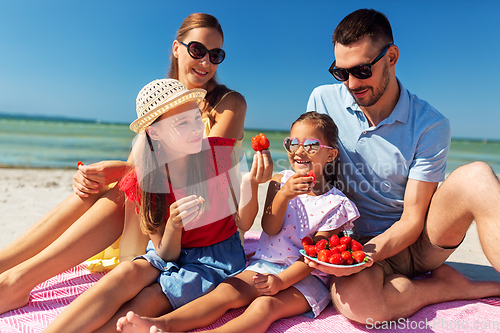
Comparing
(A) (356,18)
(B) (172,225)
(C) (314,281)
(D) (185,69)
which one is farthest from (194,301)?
(A) (356,18)

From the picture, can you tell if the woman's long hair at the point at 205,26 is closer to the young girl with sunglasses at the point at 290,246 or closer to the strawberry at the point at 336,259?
the young girl with sunglasses at the point at 290,246

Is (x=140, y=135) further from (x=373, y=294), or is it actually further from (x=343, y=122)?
(x=373, y=294)

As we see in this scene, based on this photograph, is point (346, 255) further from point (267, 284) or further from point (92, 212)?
point (92, 212)

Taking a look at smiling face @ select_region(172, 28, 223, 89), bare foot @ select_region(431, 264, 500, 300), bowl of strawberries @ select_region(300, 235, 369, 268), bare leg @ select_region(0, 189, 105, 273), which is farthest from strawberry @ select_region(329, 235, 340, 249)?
smiling face @ select_region(172, 28, 223, 89)

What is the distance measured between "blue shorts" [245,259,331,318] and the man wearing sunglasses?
0.41 ft

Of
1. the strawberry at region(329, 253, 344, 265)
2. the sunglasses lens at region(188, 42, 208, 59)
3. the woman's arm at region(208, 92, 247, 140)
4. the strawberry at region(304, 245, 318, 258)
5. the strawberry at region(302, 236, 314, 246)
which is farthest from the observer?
the sunglasses lens at region(188, 42, 208, 59)

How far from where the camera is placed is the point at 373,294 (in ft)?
8.07

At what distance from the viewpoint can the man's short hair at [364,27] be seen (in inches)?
115

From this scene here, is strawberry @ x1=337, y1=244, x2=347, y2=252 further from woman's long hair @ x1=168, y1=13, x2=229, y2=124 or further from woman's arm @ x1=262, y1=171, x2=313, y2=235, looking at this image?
woman's long hair @ x1=168, y1=13, x2=229, y2=124

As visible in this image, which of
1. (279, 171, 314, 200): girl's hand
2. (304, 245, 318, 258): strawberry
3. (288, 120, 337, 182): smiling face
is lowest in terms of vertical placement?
(304, 245, 318, 258): strawberry

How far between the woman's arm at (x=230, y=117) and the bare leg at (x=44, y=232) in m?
1.28

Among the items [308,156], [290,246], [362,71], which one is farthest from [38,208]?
[362,71]

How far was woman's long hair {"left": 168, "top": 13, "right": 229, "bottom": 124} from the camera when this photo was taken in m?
3.62

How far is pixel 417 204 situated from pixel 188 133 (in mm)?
1930
